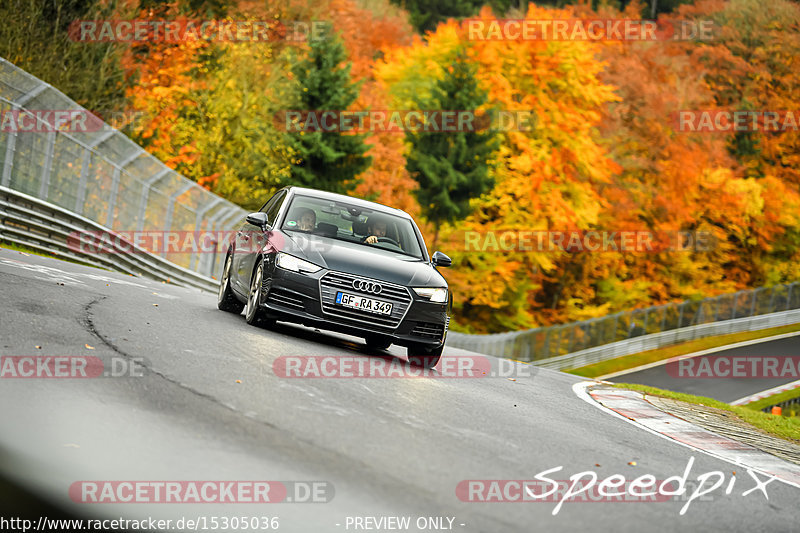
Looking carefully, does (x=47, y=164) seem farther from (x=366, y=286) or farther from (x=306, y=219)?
(x=366, y=286)

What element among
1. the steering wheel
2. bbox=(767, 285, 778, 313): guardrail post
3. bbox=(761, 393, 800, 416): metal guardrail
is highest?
the steering wheel

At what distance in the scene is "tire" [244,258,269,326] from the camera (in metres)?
10.8

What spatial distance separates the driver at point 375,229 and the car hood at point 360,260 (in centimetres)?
43

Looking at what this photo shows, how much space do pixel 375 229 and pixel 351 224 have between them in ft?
1.00

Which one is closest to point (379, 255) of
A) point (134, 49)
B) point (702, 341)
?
point (134, 49)

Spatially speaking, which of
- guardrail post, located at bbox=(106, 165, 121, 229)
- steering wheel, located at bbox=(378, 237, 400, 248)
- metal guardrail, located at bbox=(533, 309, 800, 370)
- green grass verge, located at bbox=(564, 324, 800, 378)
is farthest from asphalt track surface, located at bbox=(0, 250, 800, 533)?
metal guardrail, located at bbox=(533, 309, 800, 370)

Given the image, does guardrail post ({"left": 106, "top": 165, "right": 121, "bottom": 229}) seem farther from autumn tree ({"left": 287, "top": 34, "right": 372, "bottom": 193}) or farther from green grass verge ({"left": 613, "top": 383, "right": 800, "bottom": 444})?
autumn tree ({"left": 287, "top": 34, "right": 372, "bottom": 193})

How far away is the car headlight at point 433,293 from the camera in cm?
1061

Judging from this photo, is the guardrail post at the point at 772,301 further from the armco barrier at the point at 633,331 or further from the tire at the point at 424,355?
the tire at the point at 424,355

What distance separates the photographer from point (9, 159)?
18.1m

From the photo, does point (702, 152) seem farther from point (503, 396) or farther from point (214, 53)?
point (503, 396)

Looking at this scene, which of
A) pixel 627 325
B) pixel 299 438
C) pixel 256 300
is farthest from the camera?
pixel 627 325

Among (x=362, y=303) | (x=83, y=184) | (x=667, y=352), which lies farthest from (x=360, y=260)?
(x=667, y=352)

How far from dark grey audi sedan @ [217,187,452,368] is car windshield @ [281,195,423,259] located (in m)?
0.01
